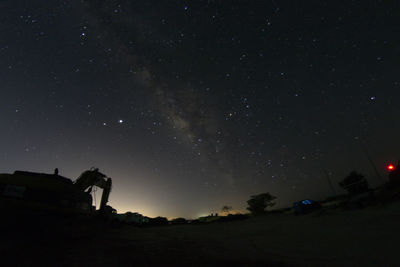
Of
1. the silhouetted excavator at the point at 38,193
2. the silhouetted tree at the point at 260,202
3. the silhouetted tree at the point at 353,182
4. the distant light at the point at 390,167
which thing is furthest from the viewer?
the silhouetted tree at the point at 260,202

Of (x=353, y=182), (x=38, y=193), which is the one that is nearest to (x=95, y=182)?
(x=38, y=193)

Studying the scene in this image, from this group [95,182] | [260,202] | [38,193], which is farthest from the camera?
[260,202]

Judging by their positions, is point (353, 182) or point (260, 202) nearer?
point (353, 182)

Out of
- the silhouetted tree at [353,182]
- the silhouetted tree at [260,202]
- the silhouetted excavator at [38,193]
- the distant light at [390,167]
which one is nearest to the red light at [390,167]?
the distant light at [390,167]

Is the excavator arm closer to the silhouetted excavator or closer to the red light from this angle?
the silhouetted excavator

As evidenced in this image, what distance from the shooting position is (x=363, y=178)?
111ft

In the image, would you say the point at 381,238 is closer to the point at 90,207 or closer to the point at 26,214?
the point at 26,214

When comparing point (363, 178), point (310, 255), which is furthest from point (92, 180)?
point (363, 178)

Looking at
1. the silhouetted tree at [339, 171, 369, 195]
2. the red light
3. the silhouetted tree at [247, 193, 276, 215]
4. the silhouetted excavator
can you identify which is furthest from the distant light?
the silhouetted tree at [247, 193, 276, 215]

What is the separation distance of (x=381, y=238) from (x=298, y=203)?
13.1 m

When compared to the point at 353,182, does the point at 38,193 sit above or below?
below

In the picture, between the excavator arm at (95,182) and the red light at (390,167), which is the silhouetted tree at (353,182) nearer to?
the red light at (390,167)

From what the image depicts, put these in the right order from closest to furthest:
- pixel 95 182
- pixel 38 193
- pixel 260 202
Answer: pixel 38 193, pixel 95 182, pixel 260 202

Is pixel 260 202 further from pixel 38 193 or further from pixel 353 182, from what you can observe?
pixel 38 193
